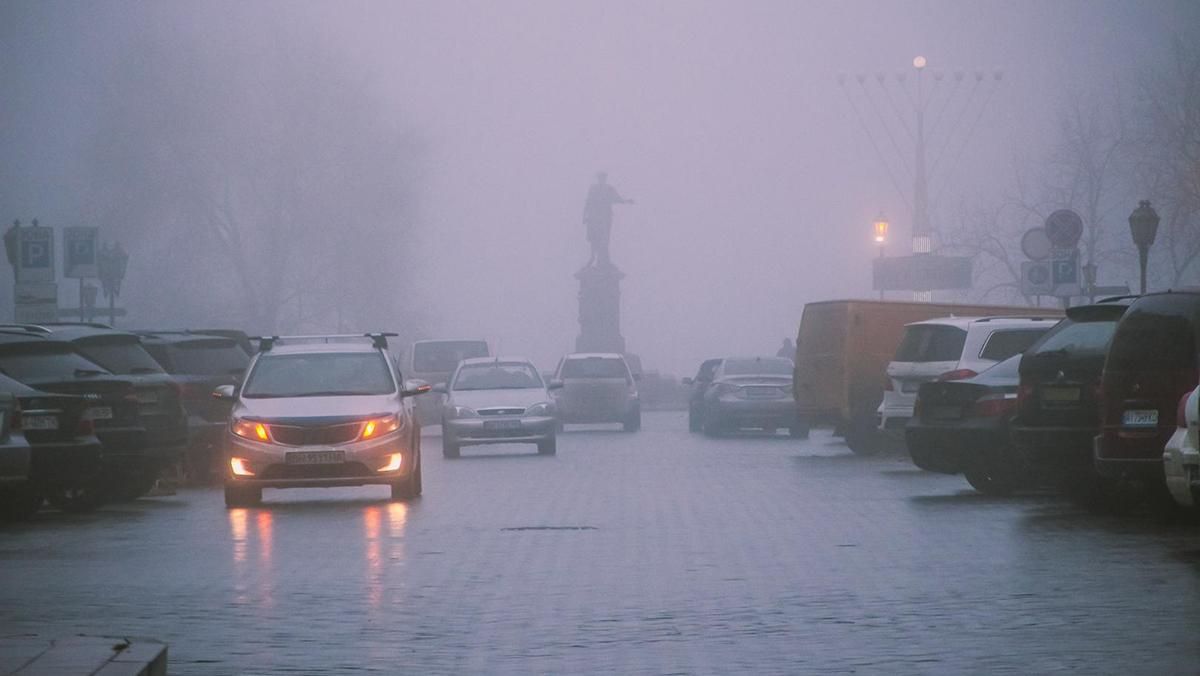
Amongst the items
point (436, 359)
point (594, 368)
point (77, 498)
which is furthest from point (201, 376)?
point (594, 368)

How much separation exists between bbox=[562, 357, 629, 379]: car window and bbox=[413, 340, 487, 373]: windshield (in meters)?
1.92

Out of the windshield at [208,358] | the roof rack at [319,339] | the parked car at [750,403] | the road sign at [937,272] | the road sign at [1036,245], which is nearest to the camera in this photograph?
the roof rack at [319,339]

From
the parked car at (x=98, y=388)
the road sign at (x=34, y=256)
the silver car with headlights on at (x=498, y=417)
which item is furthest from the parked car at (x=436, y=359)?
the parked car at (x=98, y=388)

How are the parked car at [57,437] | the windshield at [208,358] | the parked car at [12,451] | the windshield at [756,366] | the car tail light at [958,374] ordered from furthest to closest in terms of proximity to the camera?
the windshield at [756,366] < the windshield at [208,358] < the car tail light at [958,374] < the parked car at [57,437] < the parked car at [12,451]

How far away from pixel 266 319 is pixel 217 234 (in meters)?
3.40

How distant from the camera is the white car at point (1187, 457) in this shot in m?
14.0

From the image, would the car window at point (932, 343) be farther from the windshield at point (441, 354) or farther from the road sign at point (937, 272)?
the road sign at point (937, 272)

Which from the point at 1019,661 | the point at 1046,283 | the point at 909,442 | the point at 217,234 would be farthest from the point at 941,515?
the point at 217,234

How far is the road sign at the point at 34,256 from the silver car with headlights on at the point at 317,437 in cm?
1053

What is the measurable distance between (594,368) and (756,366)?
4.05 metres

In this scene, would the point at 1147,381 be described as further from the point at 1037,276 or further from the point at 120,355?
the point at 1037,276

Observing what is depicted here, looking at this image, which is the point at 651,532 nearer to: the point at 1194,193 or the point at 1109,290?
the point at 1109,290

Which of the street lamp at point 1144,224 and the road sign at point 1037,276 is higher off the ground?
the street lamp at point 1144,224

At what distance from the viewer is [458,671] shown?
30.7ft
